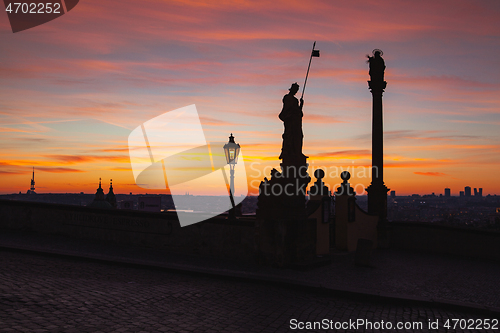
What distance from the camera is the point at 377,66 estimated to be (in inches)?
635

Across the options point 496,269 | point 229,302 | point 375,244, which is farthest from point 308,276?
point 375,244

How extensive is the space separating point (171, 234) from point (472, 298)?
314 inches

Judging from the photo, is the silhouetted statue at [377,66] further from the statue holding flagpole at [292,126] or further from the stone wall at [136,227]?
the stone wall at [136,227]

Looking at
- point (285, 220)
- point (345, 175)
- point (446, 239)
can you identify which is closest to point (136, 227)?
point (285, 220)

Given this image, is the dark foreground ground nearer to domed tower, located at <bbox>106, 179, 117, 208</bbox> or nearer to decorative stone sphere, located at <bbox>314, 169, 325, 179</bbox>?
decorative stone sphere, located at <bbox>314, 169, 325, 179</bbox>

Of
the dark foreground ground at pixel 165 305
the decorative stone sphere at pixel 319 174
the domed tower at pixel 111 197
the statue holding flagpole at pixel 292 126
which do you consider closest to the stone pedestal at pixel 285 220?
the statue holding flagpole at pixel 292 126

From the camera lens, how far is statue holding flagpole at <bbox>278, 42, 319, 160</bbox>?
10.7m

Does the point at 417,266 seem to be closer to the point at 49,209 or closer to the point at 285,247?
the point at 285,247

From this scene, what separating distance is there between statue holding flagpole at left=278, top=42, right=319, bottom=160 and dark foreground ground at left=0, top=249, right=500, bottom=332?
150 inches

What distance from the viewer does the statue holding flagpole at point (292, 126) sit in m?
10.7

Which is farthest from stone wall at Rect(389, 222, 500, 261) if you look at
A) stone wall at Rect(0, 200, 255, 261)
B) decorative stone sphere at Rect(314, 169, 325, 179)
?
stone wall at Rect(0, 200, 255, 261)

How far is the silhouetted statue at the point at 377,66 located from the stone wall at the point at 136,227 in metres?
8.25

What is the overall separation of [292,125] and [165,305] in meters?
6.04

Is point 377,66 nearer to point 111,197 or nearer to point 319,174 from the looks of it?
Answer: point 319,174
